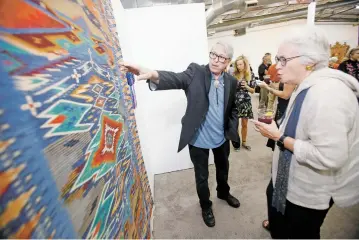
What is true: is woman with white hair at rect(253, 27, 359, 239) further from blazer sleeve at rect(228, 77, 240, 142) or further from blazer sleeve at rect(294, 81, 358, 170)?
blazer sleeve at rect(228, 77, 240, 142)

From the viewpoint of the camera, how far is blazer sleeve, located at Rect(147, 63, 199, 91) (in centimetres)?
122

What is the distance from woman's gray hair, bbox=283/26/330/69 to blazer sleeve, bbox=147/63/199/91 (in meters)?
0.74

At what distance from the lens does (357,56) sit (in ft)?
8.15

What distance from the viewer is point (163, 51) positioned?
2166 millimetres

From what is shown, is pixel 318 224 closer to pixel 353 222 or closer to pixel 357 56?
pixel 353 222

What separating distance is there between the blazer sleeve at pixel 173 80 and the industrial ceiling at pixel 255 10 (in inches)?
68.4

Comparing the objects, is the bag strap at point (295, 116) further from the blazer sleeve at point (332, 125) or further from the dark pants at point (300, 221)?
the dark pants at point (300, 221)

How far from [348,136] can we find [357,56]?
2.60 metres

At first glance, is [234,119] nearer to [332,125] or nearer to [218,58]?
[218,58]

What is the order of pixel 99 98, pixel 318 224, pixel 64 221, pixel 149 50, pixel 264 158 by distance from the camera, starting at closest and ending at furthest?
pixel 64 221
pixel 99 98
pixel 318 224
pixel 149 50
pixel 264 158

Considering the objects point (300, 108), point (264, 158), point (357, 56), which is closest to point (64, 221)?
point (300, 108)

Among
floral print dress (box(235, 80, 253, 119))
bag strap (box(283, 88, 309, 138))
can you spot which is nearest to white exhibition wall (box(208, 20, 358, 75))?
floral print dress (box(235, 80, 253, 119))

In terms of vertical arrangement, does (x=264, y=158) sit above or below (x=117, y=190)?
below

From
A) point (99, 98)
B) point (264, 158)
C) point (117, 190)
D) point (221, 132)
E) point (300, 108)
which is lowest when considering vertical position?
point (264, 158)
